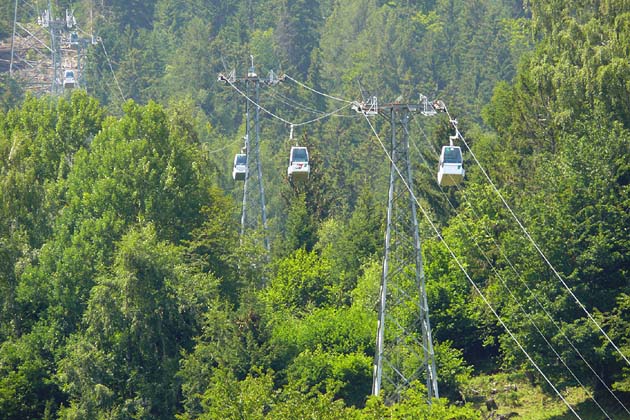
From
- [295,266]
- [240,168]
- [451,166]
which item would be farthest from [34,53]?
[451,166]

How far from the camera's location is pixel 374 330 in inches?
2527

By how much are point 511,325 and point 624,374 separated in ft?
22.0

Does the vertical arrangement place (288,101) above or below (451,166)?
above

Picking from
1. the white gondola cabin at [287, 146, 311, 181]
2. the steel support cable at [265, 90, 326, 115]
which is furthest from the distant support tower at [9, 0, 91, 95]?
the white gondola cabin at [287, 146, 311, 181]

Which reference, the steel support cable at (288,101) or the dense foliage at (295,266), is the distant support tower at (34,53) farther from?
the dense foliage at (295,266)

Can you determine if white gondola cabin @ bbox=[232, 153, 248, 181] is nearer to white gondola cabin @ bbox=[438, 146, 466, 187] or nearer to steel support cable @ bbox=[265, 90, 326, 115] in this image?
white gondola cabin @ bbox=[438, 146, 466, 187]

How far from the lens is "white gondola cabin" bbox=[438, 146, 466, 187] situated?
50.5 metres

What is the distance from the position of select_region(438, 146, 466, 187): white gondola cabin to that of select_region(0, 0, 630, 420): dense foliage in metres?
3.52

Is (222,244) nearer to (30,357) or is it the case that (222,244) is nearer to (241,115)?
(30,357)

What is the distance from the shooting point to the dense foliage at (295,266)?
57.9 metres

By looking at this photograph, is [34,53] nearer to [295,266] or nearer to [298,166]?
[295,266]

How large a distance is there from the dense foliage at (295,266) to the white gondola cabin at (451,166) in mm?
3515

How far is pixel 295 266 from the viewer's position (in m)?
71.4

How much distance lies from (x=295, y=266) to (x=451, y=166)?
21695mm
